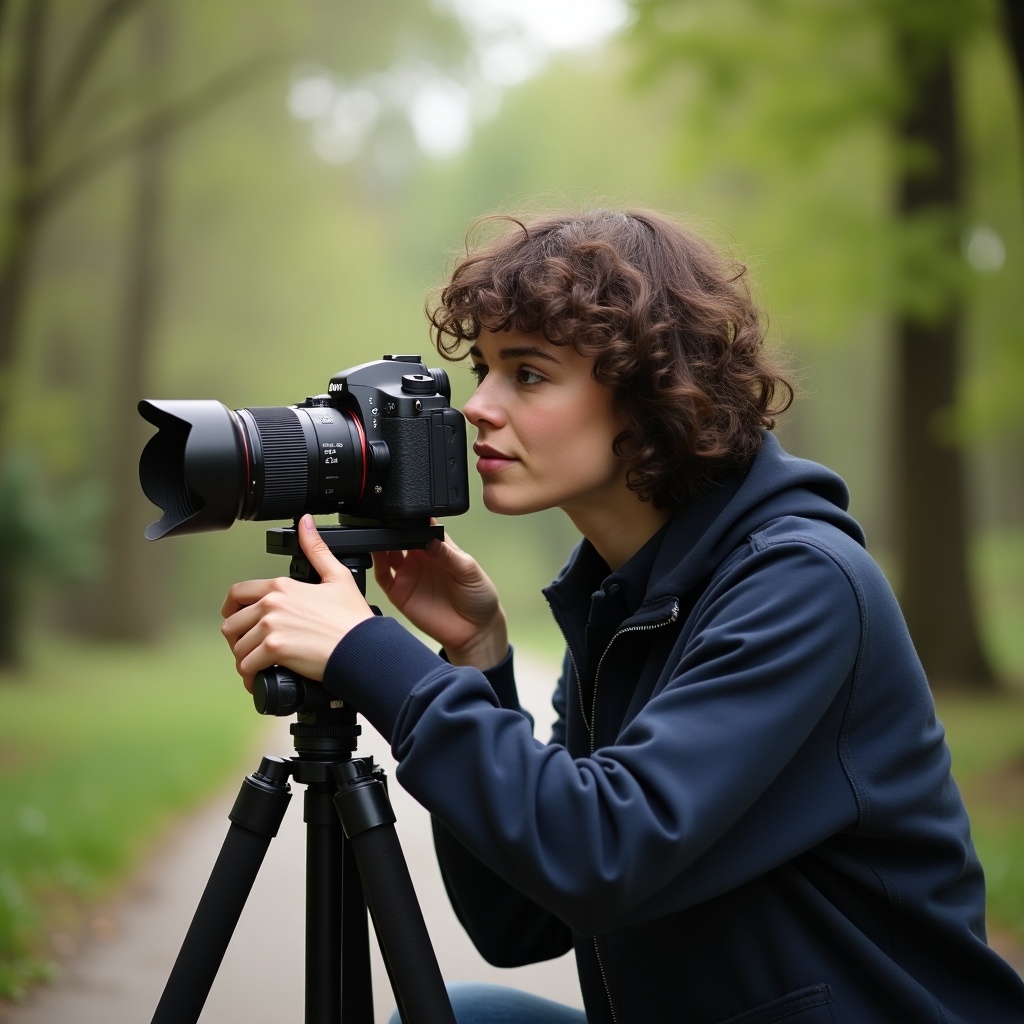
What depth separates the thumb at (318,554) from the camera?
5.67 ft

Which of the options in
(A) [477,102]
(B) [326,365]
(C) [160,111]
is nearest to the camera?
(C) [160,111]

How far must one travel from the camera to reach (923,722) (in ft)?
5.56

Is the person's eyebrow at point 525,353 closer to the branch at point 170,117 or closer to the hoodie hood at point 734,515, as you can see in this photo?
the hoodie hood at point 734,515

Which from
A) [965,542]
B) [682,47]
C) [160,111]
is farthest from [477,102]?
[965,542]

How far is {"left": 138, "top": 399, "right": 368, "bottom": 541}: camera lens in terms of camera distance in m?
1.72

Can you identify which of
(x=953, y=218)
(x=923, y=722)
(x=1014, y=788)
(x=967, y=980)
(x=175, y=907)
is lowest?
(x=1014, y=788)

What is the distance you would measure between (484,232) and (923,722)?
44.9 inches

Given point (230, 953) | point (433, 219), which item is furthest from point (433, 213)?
point (230, 953)

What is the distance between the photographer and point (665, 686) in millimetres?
1707

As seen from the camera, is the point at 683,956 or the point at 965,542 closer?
the point at 683,956

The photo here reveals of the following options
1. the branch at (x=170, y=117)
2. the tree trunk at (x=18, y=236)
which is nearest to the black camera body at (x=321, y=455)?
the tree trunk at (x=18, y=236)

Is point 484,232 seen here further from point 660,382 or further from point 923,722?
point 923,722

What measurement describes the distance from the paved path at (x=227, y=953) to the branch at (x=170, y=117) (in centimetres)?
621

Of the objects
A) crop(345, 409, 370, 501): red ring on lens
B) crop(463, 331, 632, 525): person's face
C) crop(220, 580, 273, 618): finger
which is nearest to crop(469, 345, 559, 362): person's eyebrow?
crop(463, 331, 632, 525): person's face
